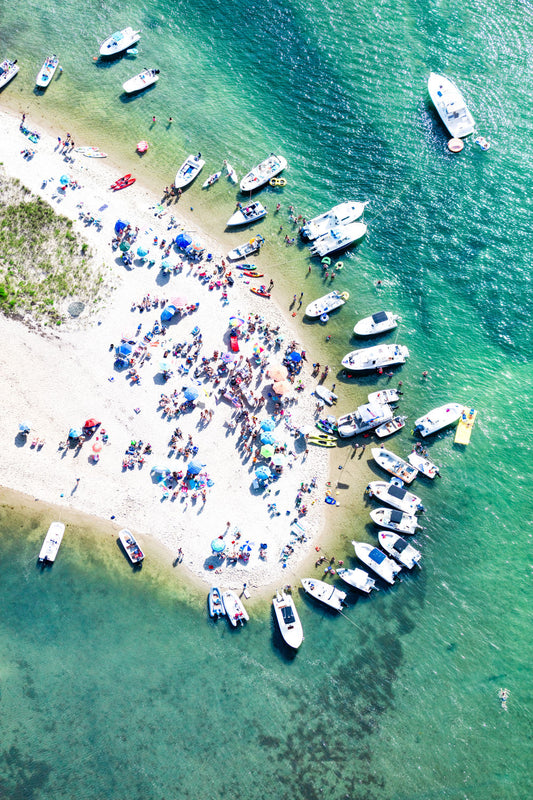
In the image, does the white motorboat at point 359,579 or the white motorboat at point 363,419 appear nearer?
the white motorboat at point 359,579

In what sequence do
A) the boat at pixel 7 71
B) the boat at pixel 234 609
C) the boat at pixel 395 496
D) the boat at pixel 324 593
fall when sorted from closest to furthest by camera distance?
1. the boat at pixel 234 609
2. the boat at pixel 324 593
3. the boat at pixel 395 496
4. the boat at pixel 7 71

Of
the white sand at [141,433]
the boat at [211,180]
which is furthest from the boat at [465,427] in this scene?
the boat at [211,180]

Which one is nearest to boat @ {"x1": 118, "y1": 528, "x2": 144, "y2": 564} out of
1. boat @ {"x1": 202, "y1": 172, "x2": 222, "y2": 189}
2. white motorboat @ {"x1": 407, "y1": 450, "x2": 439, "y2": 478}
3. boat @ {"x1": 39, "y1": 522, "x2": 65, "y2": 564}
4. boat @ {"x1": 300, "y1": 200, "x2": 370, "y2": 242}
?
boat @ {"x1": 39, "y1": 522, "x2": 65, "y2": 564}

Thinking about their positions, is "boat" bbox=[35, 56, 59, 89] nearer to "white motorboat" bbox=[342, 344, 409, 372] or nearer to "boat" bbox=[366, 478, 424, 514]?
"white motorboat" bbox=[342, 344, 409, 372]

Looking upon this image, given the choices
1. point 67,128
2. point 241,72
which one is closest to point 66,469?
point 67,128

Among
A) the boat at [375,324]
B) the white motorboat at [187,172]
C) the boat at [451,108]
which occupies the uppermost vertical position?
the white motorboat at [187,172]

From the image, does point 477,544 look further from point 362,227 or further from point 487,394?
point 362,227

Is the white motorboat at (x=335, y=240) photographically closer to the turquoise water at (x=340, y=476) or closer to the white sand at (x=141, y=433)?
the turquoise water at (x=340, y=476)

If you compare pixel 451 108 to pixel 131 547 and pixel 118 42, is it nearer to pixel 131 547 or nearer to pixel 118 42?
pixel 118 42
